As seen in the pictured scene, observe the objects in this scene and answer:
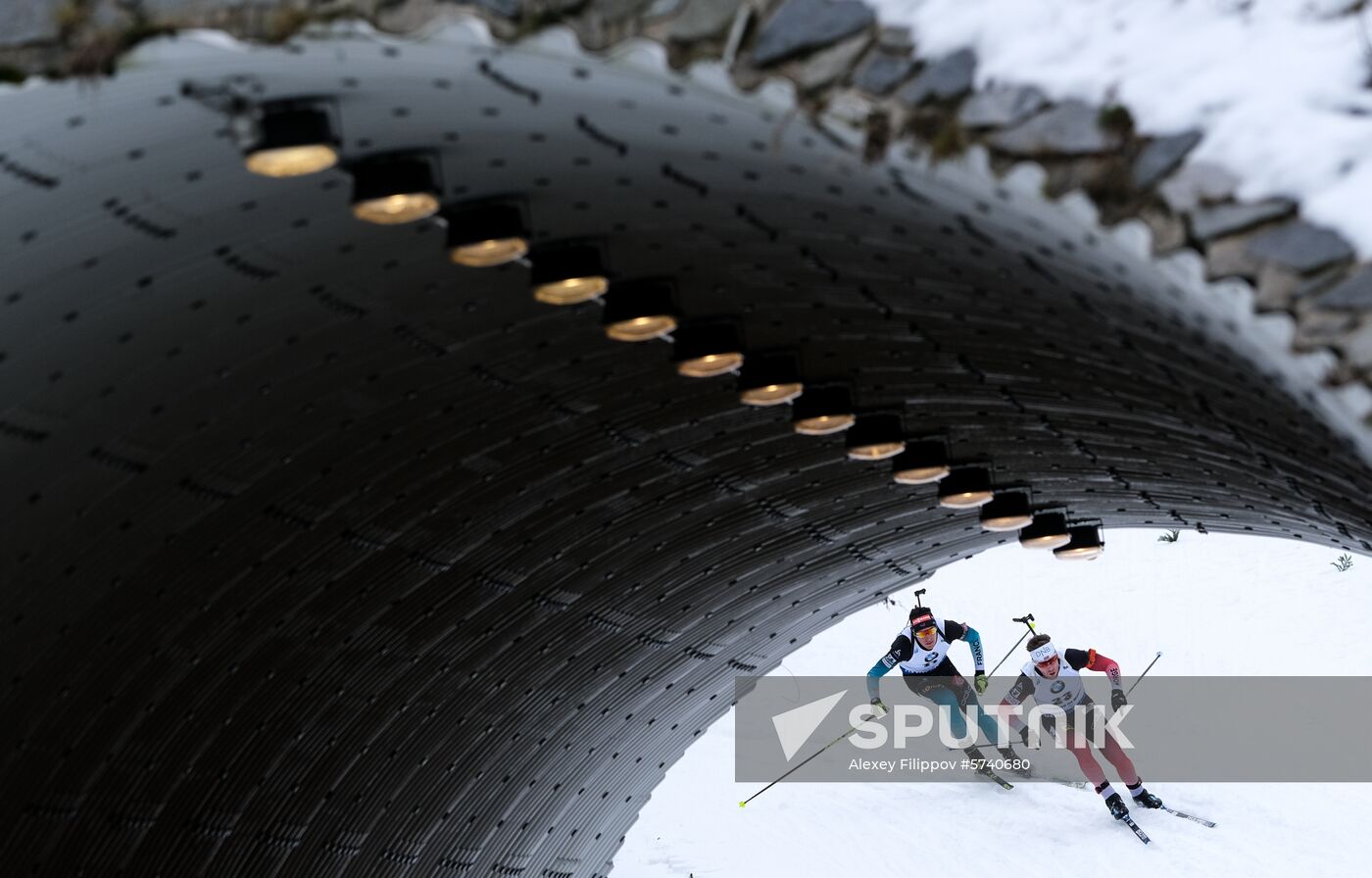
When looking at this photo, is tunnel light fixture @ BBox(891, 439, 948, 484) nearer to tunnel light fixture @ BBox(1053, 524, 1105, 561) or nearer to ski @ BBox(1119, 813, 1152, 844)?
tunnel light fixture @ BBox(1053, 524, 1105, 561)

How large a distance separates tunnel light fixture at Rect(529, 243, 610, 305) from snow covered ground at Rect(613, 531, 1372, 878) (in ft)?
68.0

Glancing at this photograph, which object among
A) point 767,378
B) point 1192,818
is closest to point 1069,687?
point 1192,818

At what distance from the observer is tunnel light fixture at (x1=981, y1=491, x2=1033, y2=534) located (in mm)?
13164

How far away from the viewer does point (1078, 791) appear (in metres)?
30.5

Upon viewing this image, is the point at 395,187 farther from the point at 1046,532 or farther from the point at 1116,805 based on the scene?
the point at 1116,805

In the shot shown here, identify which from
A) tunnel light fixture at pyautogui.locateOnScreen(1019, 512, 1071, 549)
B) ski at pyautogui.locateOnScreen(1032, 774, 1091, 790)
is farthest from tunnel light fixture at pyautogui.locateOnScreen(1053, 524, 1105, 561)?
ski at pyautogui.locateOnScreen(1032, 774, 1091, 790)

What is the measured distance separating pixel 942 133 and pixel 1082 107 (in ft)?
1.69

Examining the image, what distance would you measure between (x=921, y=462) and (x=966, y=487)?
2.51ft

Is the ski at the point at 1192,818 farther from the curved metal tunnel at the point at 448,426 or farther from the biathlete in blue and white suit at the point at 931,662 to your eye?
the curved metal tunnel at the point at 448,426

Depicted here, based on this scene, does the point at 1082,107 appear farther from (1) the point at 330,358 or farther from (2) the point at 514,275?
(1) the point at 330,358

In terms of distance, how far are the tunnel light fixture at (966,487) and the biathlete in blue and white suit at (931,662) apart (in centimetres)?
1023

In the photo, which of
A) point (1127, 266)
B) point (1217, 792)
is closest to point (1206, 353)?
point (1127, 266)

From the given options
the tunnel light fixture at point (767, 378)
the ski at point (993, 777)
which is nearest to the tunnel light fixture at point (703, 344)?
the tunnel light fixture at point (767, 378)

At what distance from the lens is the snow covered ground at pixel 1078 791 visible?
27922mm
